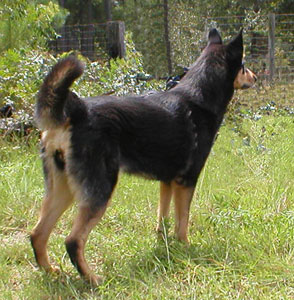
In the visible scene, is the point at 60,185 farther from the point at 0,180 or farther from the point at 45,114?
the point at 0,180

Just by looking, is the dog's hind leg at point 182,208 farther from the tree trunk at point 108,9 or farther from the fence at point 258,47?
the tree trunk at point 108,9

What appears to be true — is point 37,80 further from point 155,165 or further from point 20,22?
point 155,165

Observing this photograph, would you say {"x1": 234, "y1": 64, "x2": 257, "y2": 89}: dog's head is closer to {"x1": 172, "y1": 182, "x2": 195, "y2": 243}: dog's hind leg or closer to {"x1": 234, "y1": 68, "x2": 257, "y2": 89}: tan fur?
{"x1": 234, "y1": 68, "x2": 257, "y2": 89}: tan fur

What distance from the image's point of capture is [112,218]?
4102 millimetres

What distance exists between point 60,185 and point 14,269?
2.26 ft

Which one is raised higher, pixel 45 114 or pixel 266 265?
pixel 45 114

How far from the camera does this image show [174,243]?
3.54 m

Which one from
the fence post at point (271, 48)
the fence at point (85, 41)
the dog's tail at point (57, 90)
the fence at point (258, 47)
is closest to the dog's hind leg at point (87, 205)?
the dog's tail at point (57, 90)

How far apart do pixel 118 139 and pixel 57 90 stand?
1.76 ft

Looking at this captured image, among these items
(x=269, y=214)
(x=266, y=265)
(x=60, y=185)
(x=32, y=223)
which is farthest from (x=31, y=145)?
(x=266, y=265)

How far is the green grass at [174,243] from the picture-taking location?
3.04 meters

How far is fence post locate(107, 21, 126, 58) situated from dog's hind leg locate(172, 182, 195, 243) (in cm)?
429

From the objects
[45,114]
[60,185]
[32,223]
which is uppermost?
[45,114]

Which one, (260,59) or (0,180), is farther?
(260,59)
